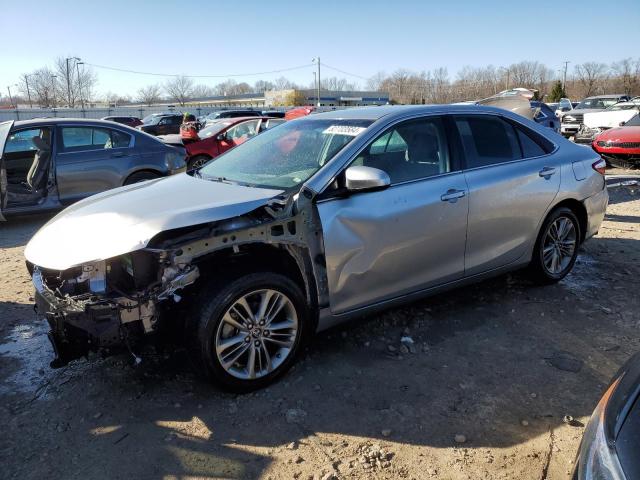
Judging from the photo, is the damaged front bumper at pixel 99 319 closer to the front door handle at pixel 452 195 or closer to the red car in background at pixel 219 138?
the front door handle at pixel 452 195

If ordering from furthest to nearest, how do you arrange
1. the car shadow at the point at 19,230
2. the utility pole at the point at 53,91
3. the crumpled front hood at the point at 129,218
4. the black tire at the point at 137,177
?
the utility pole at the point at 53,91 < the black tire at the point at 137,177 < the car shadow at the point at 19,230 < the crumpled front hood at the point at 129,218

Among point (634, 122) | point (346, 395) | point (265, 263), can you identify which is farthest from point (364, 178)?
point (634, 122)

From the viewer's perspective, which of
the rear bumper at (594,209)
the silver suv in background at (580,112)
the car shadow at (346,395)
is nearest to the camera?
the car shadow at (346,395)

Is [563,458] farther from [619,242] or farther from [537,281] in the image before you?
[619,242]

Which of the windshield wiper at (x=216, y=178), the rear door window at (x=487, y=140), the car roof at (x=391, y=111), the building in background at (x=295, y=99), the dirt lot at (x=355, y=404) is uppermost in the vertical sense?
the building in background at (x=295, y=99)

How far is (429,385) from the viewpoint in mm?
3160

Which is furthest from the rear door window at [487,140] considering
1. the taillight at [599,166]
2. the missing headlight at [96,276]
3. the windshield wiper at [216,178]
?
the missing headlight at [96,276]

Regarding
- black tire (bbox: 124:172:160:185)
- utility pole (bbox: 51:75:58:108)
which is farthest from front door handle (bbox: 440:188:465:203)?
utility pole (bbox: 51:75:58:108)

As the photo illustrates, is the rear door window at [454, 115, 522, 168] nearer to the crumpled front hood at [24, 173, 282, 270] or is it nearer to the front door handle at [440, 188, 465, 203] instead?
the front door handle at [440, 188, 465, 203]

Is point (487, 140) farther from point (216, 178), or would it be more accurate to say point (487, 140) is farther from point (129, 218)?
point (129, 218)

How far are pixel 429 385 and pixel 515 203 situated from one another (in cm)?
177

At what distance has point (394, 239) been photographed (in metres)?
3.39

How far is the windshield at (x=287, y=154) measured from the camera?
344 cm

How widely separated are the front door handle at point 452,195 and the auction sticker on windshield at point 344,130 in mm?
761
